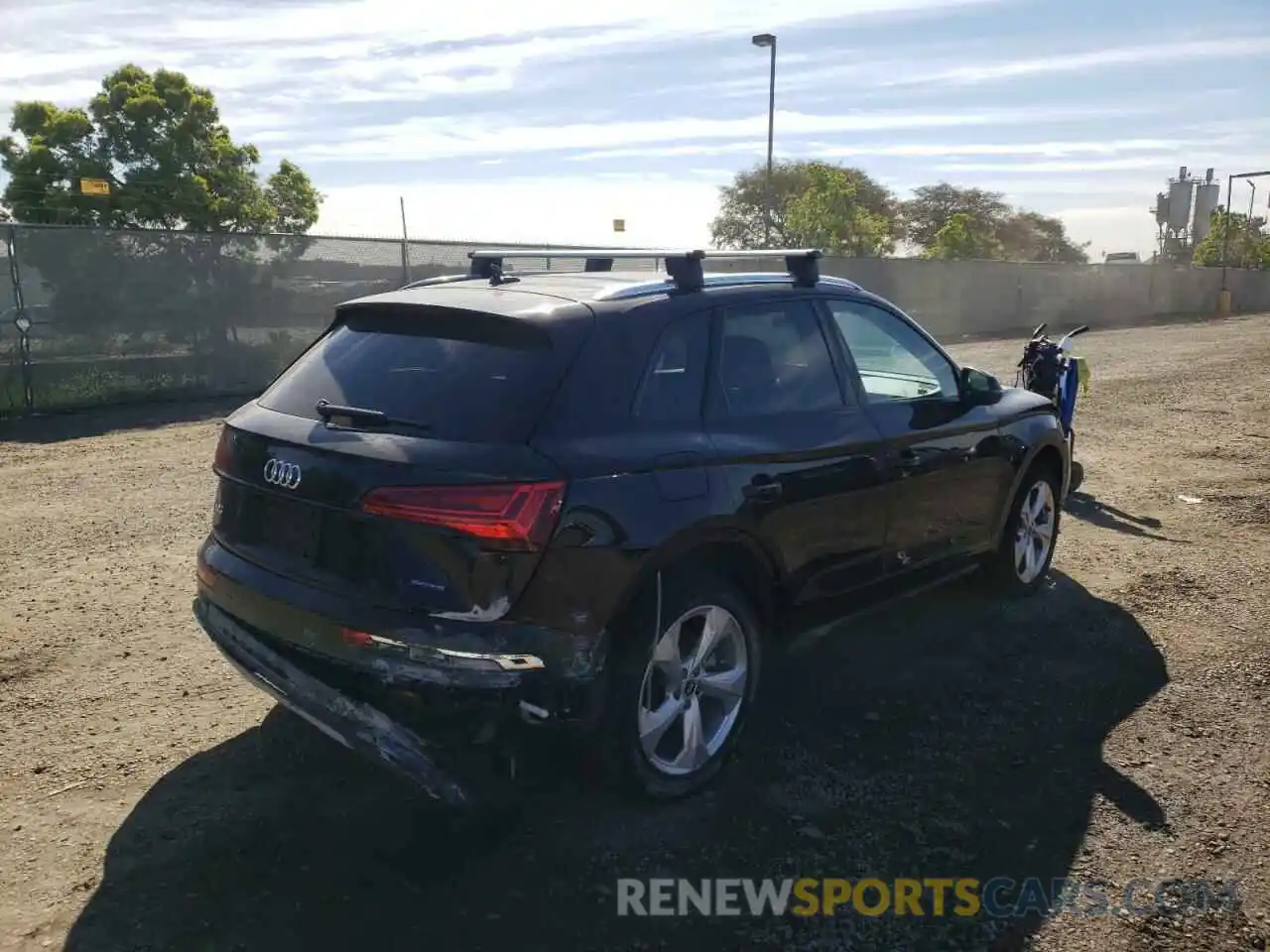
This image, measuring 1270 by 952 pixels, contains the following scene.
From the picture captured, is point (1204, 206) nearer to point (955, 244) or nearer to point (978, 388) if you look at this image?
point (955, 244)

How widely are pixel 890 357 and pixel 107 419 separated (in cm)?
985

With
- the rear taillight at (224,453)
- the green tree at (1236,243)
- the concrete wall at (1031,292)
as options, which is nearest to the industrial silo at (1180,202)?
the green tree at (1236,243)

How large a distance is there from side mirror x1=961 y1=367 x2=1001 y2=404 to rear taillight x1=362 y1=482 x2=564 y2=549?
2661 mm

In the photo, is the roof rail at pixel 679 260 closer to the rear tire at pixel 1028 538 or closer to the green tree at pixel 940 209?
the rear tire at pixel 1028 538

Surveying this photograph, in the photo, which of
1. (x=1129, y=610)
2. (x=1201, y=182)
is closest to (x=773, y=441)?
(x=1129, y=610)

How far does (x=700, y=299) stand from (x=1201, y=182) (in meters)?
78.1

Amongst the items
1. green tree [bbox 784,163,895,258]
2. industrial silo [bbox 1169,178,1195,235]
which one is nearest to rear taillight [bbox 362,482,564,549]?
green tree [bbox 784,163,895,258]

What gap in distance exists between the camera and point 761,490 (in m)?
3.63

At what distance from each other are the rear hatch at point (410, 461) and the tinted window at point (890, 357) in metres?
1.46

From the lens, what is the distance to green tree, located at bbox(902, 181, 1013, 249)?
221 ft

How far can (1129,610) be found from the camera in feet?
17.9

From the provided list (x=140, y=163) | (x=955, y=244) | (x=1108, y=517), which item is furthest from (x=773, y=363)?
(x=955, y=244)

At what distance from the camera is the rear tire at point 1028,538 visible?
17.7 feet

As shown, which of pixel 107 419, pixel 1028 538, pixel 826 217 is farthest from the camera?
pixel 826 217
